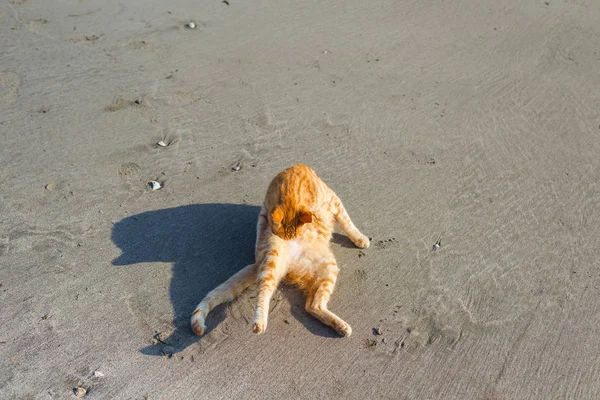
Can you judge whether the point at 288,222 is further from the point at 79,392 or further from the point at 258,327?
the point at 79,392

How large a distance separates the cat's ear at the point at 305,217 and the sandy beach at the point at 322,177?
2.13 ft

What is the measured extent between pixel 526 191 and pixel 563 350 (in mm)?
1764

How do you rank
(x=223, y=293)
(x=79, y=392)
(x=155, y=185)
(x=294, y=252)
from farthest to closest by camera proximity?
(x=155, y=185), (x=294, y=252), (x=223, y=293), (x=79, y=392)

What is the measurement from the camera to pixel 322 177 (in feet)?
17.2

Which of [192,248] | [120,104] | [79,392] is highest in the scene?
[120,104]

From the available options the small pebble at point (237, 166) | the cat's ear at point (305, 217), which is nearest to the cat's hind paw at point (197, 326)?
the cat's ear at point (305, 217)

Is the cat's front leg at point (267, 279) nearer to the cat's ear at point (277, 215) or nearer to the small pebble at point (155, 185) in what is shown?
the cat's ear at point (277, 215)

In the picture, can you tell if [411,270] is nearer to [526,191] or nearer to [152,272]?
[526,191]

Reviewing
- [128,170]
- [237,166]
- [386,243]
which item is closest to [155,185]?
[128,170]

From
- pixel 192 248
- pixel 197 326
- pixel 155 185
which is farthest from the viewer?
pixel 155 185

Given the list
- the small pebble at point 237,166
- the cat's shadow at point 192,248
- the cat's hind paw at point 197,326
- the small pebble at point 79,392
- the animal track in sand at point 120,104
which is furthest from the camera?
the animal track in sand at point 120,104

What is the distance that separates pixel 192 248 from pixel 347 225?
134 centimetres

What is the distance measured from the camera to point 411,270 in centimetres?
438

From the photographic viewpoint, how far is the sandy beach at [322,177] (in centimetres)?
373
